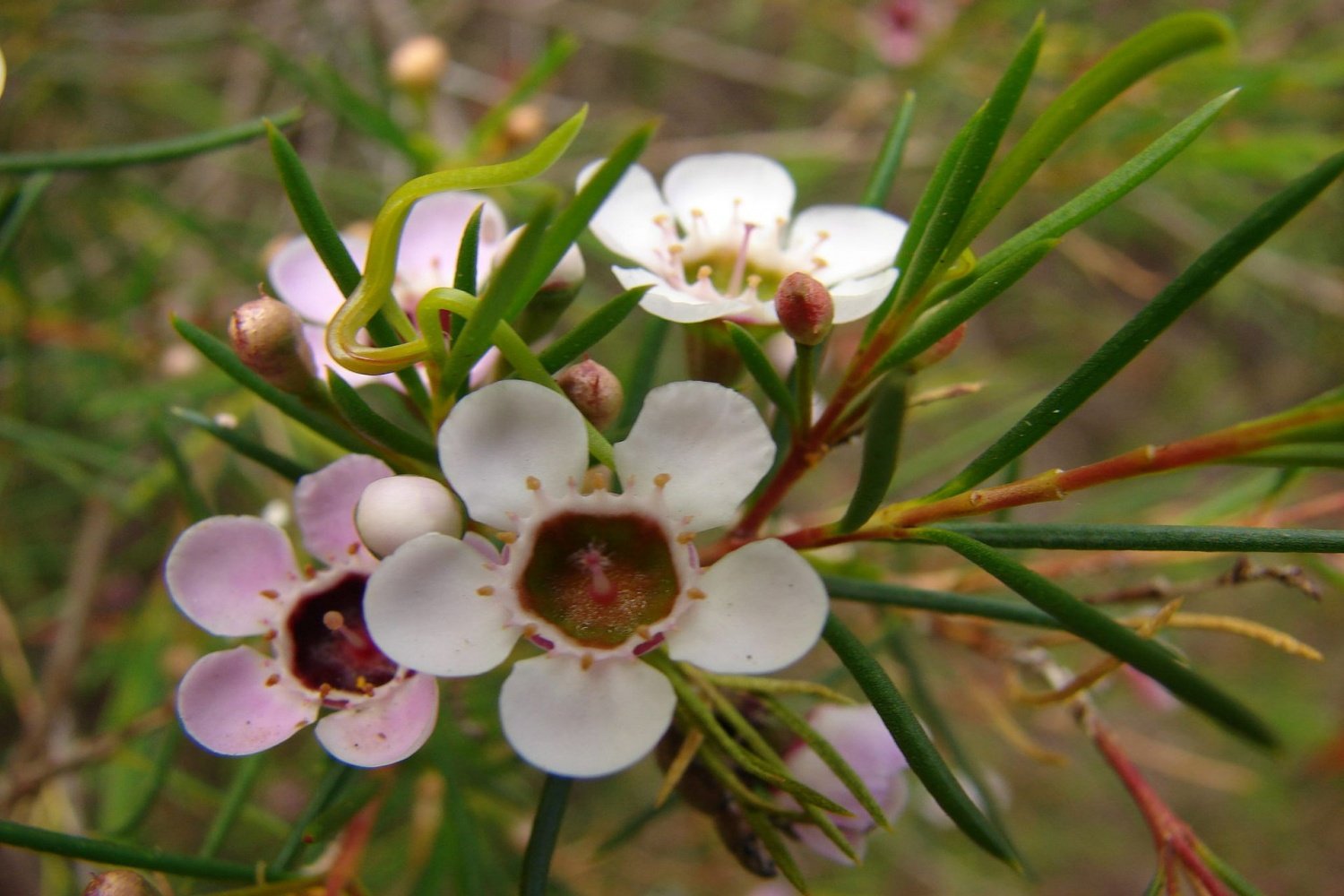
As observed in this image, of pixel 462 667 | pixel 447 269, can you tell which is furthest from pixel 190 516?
pixel 462 667

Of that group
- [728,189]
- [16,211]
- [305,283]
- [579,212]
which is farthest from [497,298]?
[16,211]

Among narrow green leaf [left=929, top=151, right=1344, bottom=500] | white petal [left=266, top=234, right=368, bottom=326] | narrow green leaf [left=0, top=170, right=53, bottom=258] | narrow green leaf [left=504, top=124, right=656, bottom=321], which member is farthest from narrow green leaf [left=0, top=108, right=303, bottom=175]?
narrow green leaf [left=929, top=151, right=1344, bottom=500]

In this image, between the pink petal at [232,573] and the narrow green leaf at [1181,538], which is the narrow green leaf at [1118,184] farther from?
the pink petal at [232,573]

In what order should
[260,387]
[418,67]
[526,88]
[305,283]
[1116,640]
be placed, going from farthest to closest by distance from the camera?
[418,67] → [526,88] → [305,283] → [260,387] → [1116,640]

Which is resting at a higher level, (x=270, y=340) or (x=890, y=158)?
(x=890, y=158)

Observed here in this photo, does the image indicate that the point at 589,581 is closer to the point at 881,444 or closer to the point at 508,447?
the point at 508,447

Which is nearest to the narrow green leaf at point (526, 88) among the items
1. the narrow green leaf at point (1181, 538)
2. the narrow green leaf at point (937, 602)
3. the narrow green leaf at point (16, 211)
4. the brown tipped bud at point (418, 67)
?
the brown tipped bud at point (418, 67)

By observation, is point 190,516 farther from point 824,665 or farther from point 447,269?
point 824,665
